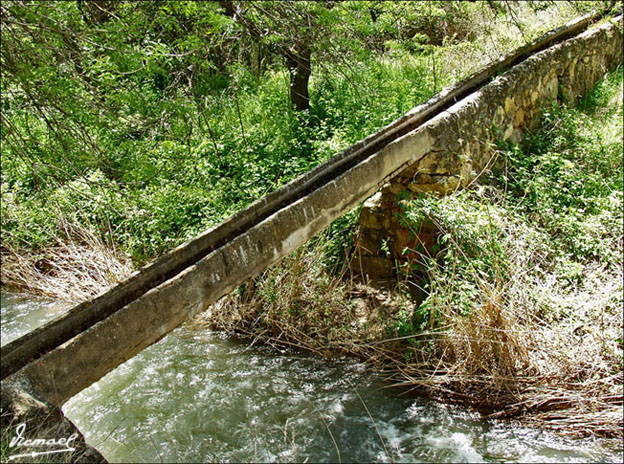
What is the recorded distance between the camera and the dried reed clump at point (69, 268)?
5.06 meters

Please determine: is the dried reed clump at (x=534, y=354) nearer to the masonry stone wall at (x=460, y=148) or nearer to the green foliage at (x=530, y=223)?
the green foliage at (x=530, y=223)

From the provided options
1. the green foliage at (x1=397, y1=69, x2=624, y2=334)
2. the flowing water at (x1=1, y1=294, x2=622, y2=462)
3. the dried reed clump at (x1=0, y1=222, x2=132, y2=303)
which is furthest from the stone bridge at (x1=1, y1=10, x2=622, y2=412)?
the dried reed clump at (x1=0, y1=222, x2=132, y2=303)

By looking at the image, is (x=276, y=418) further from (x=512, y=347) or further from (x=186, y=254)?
(x=512, y=347)

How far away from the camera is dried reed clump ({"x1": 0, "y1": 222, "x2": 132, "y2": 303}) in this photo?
5.06m

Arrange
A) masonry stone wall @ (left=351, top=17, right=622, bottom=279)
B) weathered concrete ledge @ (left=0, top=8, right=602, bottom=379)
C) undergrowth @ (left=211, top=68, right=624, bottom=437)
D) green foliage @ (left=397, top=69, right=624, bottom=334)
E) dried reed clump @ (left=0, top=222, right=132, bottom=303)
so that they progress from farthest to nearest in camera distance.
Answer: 1. dried reed clump @ (left=0, top=222, right=132, bottom=303)
2. masonry stone wall @ (left=351, top=17, right=622, bottom=279)
3. green foliage @ (left=397, top=69, right=624, bottom=334)
4. undergrowth @ (left=211, top=68, right=624, bottom=437)
5. weathered concrete ledge @ (left=0, top=8, right=602, bottom=379)

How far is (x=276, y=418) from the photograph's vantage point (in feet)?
11.1

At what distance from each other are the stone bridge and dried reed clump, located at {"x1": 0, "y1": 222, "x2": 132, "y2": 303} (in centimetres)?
260

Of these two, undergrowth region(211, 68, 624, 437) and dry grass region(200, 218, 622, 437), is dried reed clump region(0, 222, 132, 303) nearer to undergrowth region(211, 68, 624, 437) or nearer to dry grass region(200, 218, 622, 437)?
undergrowth region(211, 68, 624, 437)

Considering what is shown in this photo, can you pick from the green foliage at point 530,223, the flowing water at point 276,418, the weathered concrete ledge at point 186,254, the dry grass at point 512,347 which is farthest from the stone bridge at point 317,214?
the flowing water at point 276,418

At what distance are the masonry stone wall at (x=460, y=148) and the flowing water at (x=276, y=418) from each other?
1.21 meters

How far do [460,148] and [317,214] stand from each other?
1.90m

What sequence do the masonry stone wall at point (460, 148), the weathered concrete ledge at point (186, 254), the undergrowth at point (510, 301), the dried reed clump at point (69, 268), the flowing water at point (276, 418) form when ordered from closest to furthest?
the weathered concrete ledge at point (186, 254) < the flowing water at point (276, 418) < the undergrowth at point (510, 301) < the masonry stone wall at point (460, 148) < the dried reed clump at point (69, 268)

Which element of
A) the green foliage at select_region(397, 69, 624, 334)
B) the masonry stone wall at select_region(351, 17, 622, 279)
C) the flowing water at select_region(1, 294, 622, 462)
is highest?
the masonry stone wall at select_region(351, 17, 622, 279)

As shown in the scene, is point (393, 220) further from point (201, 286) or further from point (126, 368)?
point (126, 368)
